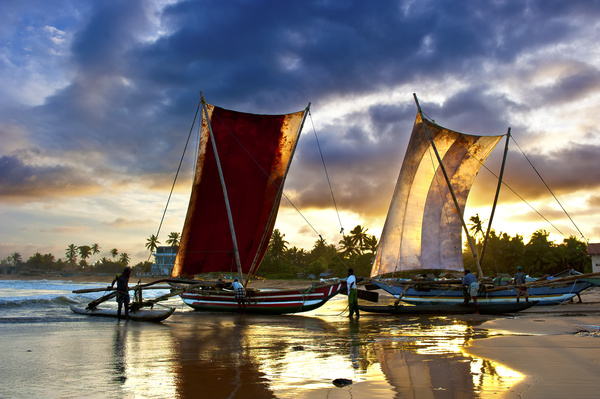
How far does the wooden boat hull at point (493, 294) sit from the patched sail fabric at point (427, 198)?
192 cm

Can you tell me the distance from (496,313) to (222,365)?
47.6ft

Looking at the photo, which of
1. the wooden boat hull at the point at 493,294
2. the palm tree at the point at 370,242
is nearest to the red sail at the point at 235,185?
the wooden boat hull at the point at 493,294

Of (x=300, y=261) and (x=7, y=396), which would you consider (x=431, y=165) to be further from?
(x=300, y=261)

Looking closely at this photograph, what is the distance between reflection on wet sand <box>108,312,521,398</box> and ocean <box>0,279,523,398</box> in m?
0.01

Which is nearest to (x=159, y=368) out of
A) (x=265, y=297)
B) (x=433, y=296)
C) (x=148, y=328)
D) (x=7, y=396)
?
(x=7, y=396)

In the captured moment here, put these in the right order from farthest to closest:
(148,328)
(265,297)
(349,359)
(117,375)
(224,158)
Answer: (224,158)
(265,297)
(148,328)
(349,359)
(117,375)

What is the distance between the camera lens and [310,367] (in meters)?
6.98

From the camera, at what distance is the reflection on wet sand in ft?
17.9

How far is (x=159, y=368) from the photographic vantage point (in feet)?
23.6

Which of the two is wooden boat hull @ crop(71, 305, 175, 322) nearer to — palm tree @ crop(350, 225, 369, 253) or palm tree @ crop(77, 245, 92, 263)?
palm tree @ crop(350, 225, 369, 253)

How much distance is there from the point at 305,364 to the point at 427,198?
20.3 meters

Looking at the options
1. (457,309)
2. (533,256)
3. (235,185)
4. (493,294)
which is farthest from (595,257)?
(235,185)

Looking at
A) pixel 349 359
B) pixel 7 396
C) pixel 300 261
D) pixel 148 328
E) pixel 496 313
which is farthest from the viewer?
pixel 300 261

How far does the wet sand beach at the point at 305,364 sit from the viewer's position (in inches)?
215
